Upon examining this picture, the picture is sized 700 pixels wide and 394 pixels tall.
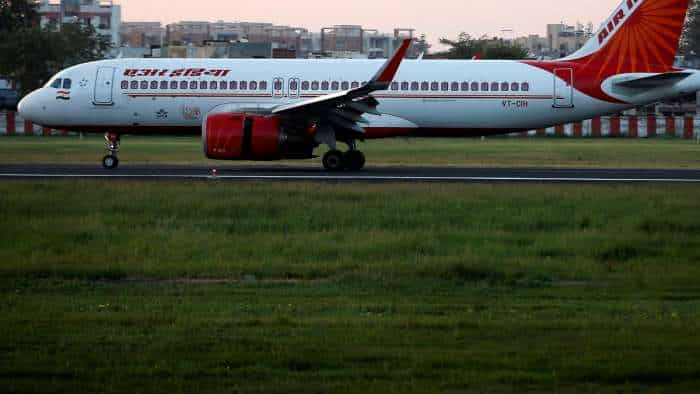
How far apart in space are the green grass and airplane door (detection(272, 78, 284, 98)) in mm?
7706

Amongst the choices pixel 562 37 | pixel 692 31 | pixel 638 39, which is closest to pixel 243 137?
pixel 638 39

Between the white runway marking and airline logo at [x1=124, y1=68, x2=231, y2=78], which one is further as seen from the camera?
airline logo at [x1=124, y1=68, x2=231, y2=78]

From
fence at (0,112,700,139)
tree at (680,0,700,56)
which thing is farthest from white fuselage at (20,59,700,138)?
tree at (680,0,700,56)

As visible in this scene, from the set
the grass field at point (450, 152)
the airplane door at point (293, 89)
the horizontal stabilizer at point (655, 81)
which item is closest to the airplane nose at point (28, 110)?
the grass field at point (450, 152)

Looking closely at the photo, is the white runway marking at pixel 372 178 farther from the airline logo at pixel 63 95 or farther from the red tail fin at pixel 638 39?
the red tail fin at pixel 638 39

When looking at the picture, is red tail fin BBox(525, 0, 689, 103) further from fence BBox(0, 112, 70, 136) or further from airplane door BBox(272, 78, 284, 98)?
fence BBox(0, 112, 70, 136)

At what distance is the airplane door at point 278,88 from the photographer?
34.2 m

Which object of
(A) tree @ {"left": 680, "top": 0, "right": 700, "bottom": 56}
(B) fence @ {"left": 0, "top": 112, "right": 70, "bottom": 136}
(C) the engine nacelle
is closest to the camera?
(C) the engine nacelle

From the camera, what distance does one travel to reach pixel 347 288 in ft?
51.3

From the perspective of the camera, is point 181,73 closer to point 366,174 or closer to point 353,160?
point 353,160

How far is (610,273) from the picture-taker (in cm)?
1692

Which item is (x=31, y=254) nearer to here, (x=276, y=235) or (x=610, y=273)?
(x=276, y=235)

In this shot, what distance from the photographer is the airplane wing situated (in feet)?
101

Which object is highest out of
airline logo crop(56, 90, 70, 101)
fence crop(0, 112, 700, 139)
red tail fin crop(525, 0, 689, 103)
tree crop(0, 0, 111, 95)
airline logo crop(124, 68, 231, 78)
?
tree crop(0, 0, 111, 95)
